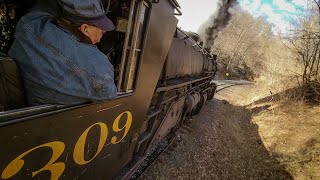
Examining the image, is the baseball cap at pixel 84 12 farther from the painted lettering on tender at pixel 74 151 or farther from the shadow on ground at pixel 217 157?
the shadow on ground at pixel 217 157

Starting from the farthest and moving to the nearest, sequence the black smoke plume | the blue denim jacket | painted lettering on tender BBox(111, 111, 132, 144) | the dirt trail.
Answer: the black smoke plume → the dirt trail → painted lettering on tender BBox(111, 111, 132, 144) → the blue denim jacket

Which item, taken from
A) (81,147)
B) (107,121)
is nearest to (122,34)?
(107,121)

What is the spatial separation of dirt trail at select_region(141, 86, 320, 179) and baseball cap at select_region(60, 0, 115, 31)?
3779 millimetres

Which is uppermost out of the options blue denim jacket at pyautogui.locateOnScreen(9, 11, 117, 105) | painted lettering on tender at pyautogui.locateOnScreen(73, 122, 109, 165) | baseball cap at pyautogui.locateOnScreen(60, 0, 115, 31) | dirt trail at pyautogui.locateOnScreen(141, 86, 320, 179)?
baseball cap at pyautogui.locateOnScreen(60, 0, 115, 31)

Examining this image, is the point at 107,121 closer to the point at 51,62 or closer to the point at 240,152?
the point at 51,62

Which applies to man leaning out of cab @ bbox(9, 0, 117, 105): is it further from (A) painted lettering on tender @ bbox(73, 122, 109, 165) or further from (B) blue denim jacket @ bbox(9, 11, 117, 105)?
(A) painted lettering on tender @ bbox(73, 122, 109, 165)

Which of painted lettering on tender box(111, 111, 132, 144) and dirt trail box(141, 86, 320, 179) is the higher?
painted lettering on tender box(111, 111, 132, 144)

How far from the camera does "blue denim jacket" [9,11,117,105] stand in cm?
197

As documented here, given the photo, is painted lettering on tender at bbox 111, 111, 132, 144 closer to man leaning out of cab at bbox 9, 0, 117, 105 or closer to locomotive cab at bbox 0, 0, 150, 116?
locomotive cab at bbox 0, 0, 150, 116

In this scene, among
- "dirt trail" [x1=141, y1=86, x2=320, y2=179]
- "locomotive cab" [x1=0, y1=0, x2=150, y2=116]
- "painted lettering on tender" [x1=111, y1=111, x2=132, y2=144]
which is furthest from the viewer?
"dirt trail" [x1=141, y1=86, x2=320, y2=179]

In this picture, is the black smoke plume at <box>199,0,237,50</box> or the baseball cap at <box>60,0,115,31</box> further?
the black smoke plume at <box>199,0,237,50</box>

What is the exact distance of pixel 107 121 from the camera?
2.86m

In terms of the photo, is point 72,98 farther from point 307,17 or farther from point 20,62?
point 307,17

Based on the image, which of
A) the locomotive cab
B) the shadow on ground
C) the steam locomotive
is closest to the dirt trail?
the shadow on ground
